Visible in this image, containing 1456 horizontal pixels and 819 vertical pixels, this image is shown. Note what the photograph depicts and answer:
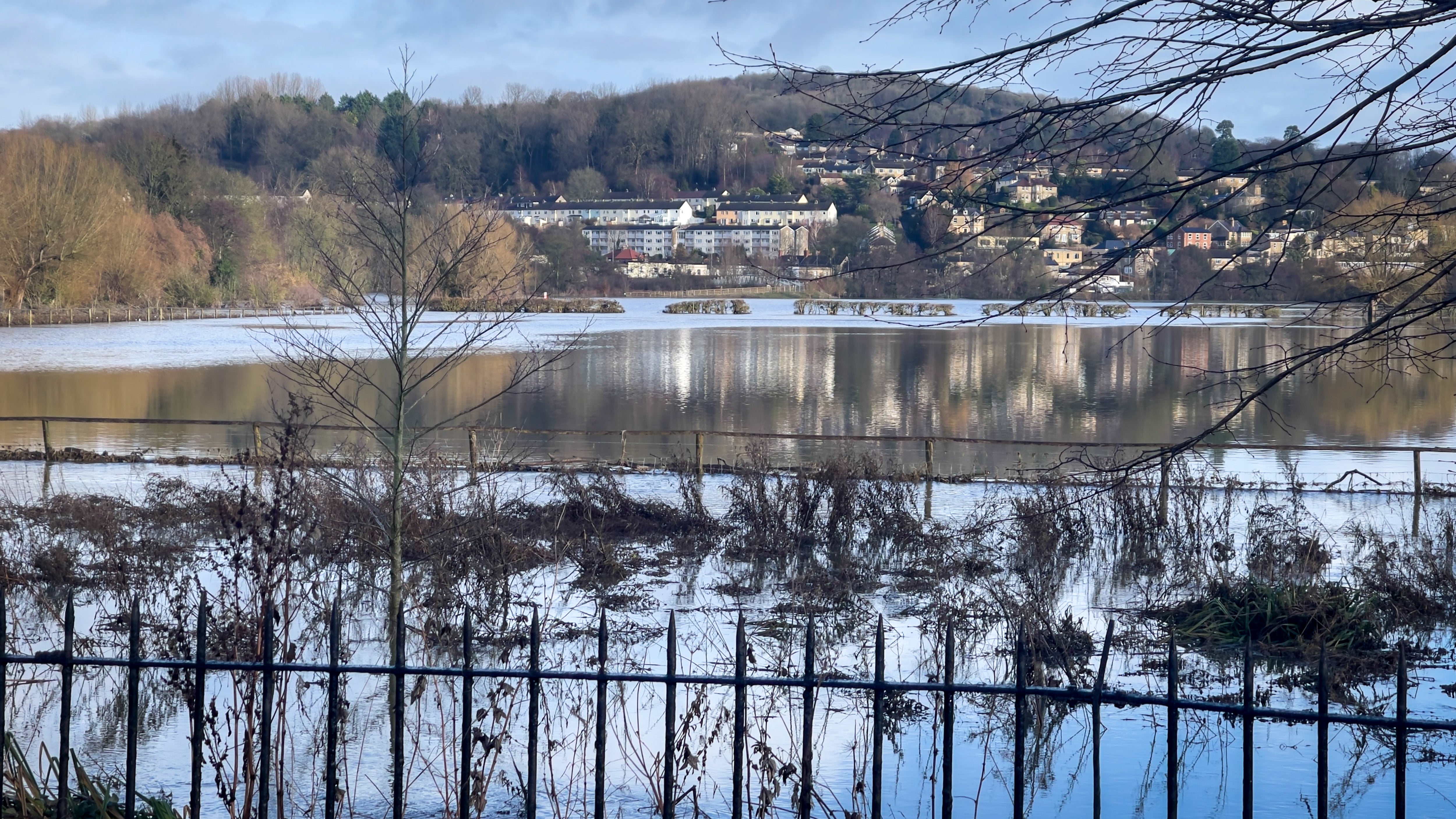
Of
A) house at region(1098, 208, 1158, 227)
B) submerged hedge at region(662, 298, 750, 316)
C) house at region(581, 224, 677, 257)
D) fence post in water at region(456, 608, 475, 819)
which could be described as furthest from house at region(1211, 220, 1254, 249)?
house at region(581, 224, 677, 257)

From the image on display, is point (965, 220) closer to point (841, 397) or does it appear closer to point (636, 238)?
point (841, 397)

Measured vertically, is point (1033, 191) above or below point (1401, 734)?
above

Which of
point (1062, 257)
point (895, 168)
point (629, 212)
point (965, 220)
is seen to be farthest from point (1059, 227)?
point (629, 212)

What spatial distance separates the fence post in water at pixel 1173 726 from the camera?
11.5 feet

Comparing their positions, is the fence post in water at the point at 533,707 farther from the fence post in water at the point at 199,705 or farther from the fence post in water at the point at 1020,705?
the fence post in water at the point at 1020,705

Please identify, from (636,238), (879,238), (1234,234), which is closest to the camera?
(1234,234)

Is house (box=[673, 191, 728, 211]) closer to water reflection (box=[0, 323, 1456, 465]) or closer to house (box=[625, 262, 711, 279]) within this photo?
house (box=[625, 262, 711, 279])

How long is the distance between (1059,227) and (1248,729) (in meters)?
2.45

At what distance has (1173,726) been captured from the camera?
370 centimetres

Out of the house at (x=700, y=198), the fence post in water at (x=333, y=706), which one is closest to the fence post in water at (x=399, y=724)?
the fence post in water at (x=333, y=706)

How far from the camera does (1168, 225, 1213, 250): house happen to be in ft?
25.0

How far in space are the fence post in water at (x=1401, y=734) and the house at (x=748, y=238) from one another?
4760 inches

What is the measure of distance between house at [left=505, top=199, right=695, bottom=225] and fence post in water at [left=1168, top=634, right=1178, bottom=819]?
155 metres

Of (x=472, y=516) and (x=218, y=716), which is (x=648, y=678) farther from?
(x=472, y=516)
